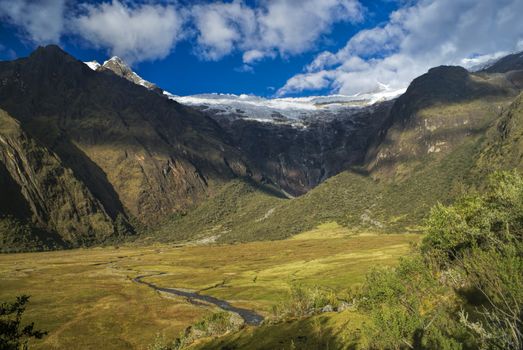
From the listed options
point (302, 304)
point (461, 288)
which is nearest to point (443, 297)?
point (461, 288)

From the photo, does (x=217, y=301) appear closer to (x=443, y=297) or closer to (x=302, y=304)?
(x=302, y=304)

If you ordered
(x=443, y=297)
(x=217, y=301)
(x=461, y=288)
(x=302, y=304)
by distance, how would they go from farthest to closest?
(x=217, y=301) < (x=302, y=304) < (x=461, y=288) < (x=443, y=297)

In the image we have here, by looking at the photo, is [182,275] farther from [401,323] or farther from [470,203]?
[401,323]

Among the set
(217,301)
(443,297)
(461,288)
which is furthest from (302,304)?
(217,301)

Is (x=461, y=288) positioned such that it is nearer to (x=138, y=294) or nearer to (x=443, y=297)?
(x=443, y=297)

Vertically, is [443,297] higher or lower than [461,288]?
lower

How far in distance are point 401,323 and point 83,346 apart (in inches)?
2846

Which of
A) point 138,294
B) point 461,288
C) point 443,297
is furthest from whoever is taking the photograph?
point 138,294

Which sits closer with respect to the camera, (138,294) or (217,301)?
(217,301)

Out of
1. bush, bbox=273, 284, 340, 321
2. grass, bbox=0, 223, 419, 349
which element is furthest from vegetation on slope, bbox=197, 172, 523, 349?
grass, bbox=0, 223, 419, 349

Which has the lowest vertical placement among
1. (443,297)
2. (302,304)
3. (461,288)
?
(302,304)

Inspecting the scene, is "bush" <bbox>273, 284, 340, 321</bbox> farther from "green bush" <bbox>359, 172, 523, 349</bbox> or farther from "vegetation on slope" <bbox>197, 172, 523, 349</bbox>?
"green bush" <bbox>359, 172, 523, 349</bbox>

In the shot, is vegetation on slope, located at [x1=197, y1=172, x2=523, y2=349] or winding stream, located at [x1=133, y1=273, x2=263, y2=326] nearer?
vegetation on slope, located at [x1=197, y1=172, x2=523, y2=349]

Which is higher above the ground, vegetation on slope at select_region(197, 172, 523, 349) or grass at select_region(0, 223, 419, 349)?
vegetation on slope at select_region(197, 172, 523, 349)
